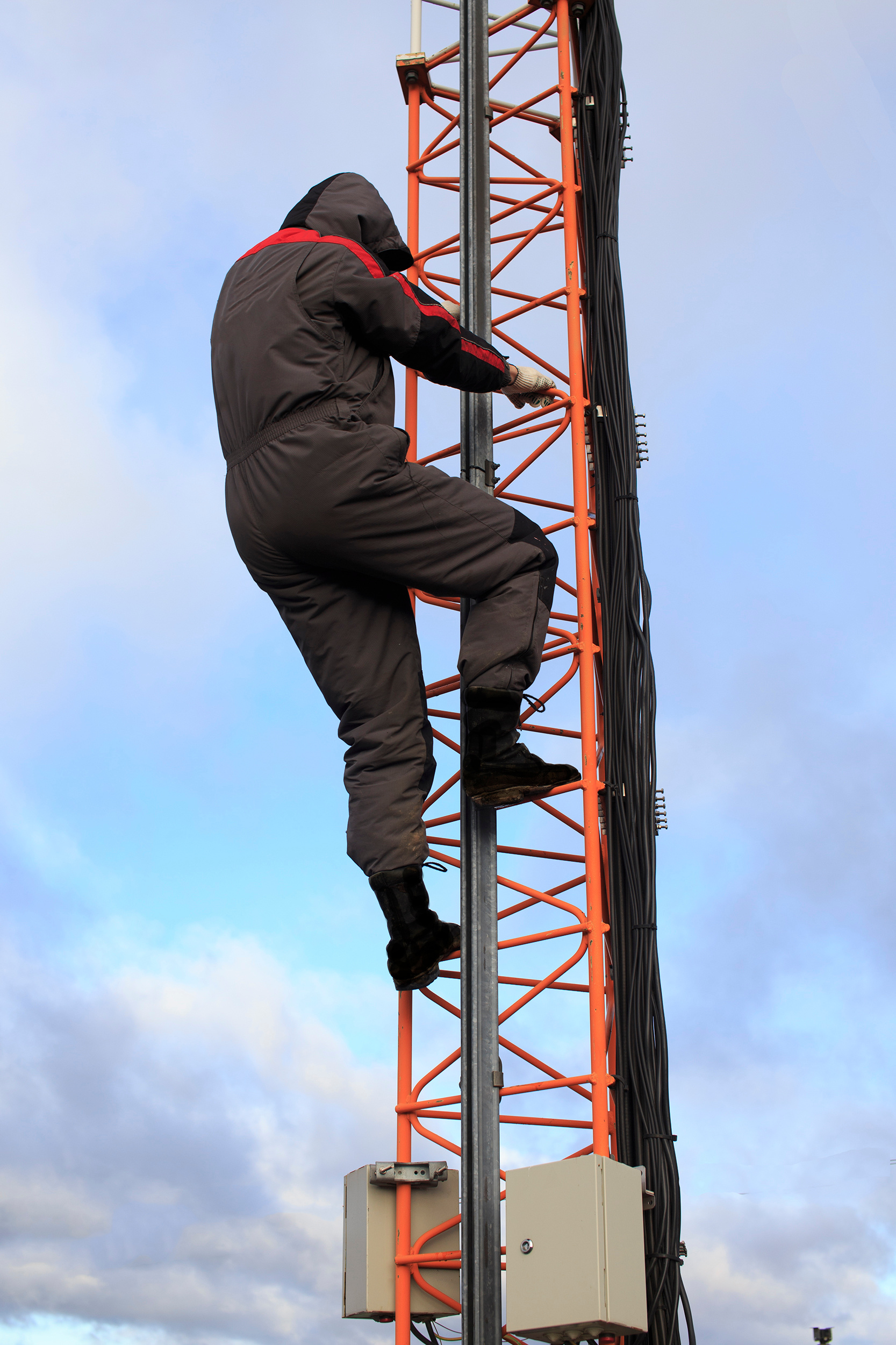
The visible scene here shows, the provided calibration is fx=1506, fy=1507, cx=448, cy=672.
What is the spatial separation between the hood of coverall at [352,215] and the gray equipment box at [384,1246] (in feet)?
13.2

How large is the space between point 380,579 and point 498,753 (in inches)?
32.8

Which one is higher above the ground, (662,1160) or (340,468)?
(340,468)

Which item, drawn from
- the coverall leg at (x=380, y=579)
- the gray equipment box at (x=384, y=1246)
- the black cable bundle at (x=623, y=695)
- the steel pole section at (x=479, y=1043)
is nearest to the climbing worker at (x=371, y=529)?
the coverall leg at (x=380, y=579)

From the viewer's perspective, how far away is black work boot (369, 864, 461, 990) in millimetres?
5750

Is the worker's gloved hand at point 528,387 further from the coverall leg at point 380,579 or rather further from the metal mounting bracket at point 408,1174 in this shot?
the metal mounting bracket at point 408,1174

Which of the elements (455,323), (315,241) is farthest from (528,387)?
(315,241)

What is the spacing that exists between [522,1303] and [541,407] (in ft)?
13.5

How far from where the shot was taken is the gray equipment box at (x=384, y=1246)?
22.0ft

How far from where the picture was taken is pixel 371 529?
5586 mm

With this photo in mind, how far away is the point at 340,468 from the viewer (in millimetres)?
5480

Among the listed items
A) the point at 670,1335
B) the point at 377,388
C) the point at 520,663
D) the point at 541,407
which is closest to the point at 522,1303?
the point at 670,1335

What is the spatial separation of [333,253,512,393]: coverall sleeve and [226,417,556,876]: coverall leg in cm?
34

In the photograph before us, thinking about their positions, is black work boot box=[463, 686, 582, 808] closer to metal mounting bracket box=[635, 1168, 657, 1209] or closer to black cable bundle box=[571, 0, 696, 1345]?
black cable bundle box=[571, 0, 696, 1345]

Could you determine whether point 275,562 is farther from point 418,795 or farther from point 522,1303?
point 522,1303
